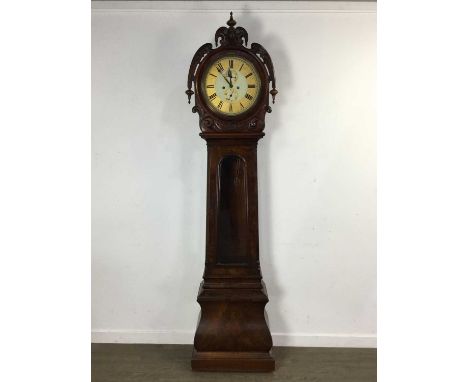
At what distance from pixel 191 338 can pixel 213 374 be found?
47 cm

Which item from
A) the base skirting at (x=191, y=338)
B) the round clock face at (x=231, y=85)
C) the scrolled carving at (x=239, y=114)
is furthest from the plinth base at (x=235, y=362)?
the round clock face at (x=231, y=85)

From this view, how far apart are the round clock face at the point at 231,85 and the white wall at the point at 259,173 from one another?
0.34 metres

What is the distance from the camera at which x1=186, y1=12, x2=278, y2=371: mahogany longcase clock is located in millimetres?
2531

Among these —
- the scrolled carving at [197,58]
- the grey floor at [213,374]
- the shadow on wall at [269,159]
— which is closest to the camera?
the grey floor at [213,374]

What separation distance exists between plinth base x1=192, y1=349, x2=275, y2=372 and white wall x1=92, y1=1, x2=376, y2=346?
0.40 m

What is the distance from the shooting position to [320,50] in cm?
285

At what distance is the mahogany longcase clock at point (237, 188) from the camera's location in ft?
8.30

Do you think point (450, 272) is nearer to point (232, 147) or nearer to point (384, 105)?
point (384, 105)

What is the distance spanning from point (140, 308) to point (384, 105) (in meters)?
2.61

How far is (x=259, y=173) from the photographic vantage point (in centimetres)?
289

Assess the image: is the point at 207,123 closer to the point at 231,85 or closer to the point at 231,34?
the point at 231,85

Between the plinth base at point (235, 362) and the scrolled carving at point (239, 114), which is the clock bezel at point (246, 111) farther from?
the plinth base at point (235, 362)

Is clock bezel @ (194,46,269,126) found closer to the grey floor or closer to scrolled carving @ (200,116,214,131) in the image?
scrolled carving @ (200,116,214,131)
